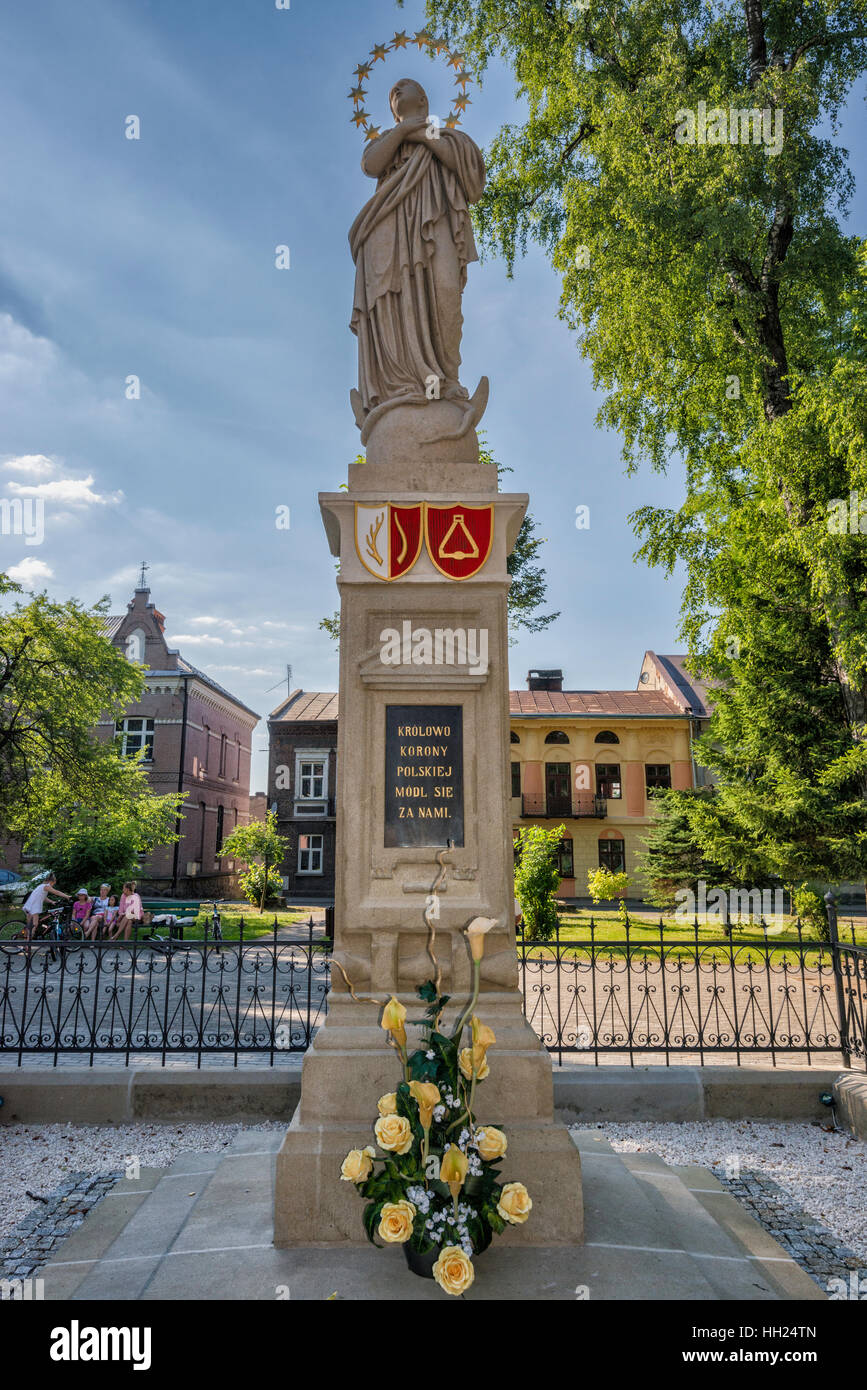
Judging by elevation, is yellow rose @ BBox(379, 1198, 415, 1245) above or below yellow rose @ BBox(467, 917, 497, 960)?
below

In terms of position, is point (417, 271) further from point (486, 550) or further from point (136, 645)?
point (136, 645)

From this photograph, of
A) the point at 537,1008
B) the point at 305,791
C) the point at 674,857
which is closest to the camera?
the point at 537,1008

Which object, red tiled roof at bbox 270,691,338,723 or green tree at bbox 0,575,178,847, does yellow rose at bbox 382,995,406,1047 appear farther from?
red tiled roof at bbox 270,691,338,723

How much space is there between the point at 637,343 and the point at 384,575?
46.1ft

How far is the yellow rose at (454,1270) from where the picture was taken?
2.85 meters

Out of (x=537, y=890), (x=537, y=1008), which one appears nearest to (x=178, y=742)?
(x=537, y=890)

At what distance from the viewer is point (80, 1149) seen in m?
5.90

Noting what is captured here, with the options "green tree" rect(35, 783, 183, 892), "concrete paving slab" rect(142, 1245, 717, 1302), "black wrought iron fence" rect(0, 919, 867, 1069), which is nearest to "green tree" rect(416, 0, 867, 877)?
"black wrought iron fence" rect(0, 919, 867, 1069)

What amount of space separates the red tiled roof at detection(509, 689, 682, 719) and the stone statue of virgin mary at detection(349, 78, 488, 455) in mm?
31783

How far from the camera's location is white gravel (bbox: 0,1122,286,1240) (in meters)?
5.20

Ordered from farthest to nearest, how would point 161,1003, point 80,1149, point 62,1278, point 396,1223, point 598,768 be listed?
point 598,768 < point 161,1003 < point 80,1149 < point 62,1278 < point 396,1223

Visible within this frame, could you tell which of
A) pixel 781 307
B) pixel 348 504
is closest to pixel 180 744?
pixel 781 307

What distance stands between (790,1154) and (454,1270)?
4057mm
